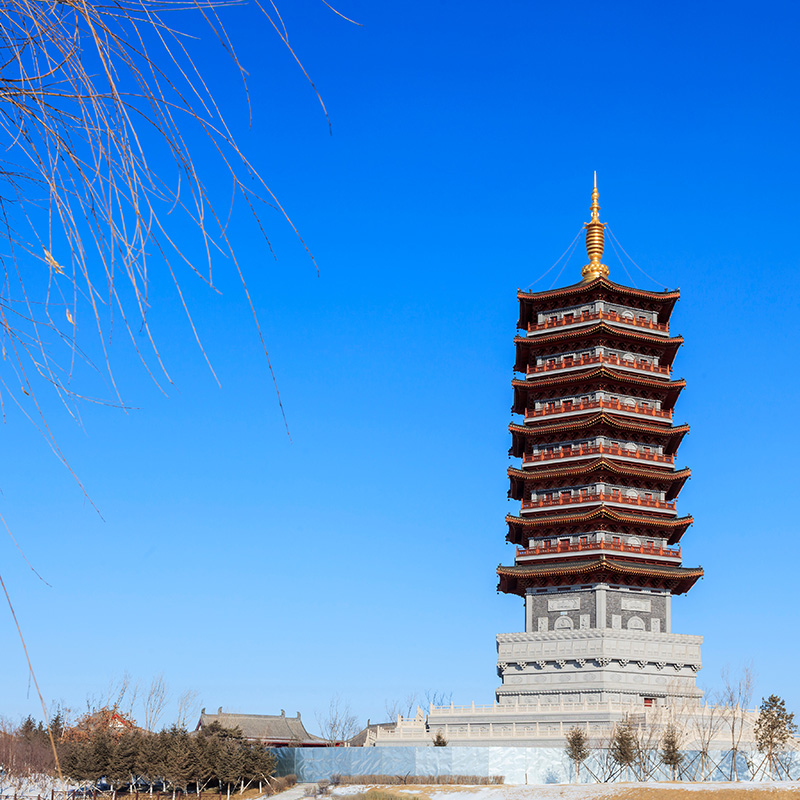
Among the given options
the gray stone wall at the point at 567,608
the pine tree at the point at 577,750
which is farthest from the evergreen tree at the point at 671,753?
the gray stone wall at the point at 567,608

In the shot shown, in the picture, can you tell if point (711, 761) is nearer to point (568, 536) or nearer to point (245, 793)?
point (568, 536)

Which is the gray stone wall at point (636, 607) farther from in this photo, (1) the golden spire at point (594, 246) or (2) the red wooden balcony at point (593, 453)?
(1) the golden spire at point (594, 246)

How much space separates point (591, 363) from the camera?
51.5 meters

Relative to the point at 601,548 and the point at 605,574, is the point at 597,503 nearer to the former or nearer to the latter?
the point at 601,548

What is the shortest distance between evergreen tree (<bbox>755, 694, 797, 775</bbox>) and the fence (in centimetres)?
53

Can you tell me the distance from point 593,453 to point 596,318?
26.4 ft

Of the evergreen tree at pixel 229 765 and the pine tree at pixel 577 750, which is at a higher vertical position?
the pine tree at pixel 577 750

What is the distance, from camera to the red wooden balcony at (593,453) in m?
49.3

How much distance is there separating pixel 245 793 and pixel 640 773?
1702 centimetres

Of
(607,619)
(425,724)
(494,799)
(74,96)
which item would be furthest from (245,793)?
(74,96)

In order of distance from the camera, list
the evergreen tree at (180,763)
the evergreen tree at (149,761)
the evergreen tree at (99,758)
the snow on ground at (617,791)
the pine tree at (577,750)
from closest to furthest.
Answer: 1. the snow on ground at (617,791)
2. the pine tree at (577,750)
3. the evergreen tree at (180,763)
4. the evergreen tree at (149,761)
5. the evergreen tree at (99,758)

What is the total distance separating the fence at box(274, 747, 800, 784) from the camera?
3553 centimetres

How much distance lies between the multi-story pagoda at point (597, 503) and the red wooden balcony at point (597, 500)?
2.7 inches

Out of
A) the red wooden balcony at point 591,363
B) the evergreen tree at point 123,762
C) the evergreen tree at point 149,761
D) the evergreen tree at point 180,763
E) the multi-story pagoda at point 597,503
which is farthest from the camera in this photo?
the red wooden balcony at point 591,363
